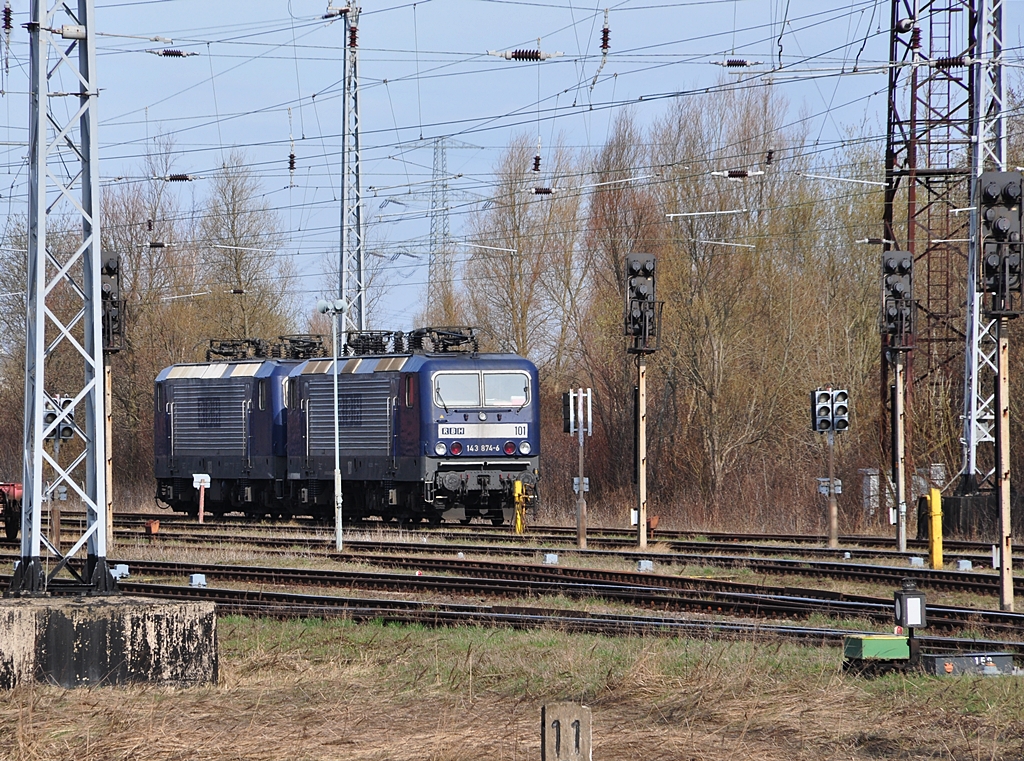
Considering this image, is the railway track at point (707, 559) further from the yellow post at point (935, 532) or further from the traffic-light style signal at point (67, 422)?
the traffic-light style signal at point (67, 422)

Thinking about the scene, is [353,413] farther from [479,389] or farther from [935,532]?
[935,532]

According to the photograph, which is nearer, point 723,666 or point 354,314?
point 723,666

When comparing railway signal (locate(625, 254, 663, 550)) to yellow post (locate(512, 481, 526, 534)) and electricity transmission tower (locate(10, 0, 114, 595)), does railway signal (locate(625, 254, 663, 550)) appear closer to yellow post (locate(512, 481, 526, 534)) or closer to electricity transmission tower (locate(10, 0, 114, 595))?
yellow post (locate(512, 481, 526, 534))

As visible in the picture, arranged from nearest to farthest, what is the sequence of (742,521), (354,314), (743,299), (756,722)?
(756,722)
(742,521)
(743,299)
(354,314)

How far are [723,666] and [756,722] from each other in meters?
1.74

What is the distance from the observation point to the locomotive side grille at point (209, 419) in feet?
107

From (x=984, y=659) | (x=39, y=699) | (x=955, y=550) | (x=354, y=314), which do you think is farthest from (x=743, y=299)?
(x=39, y=699)

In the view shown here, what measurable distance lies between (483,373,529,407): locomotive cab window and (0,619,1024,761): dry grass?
1623 centimetres

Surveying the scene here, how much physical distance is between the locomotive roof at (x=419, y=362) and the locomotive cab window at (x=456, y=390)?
20cm

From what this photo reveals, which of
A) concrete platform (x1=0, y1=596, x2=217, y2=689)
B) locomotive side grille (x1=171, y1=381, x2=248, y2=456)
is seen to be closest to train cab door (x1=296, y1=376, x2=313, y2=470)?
Result: locomotive side grille (x1=171, y1=381, x2=248, y2=456)

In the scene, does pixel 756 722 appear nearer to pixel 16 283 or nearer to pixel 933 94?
pixel 933 94

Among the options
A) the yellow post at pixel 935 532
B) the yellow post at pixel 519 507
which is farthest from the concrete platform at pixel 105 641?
the yellow post at pixel 519 507

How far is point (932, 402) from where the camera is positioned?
3000 centimetres

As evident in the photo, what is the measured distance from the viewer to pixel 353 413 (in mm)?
29656
